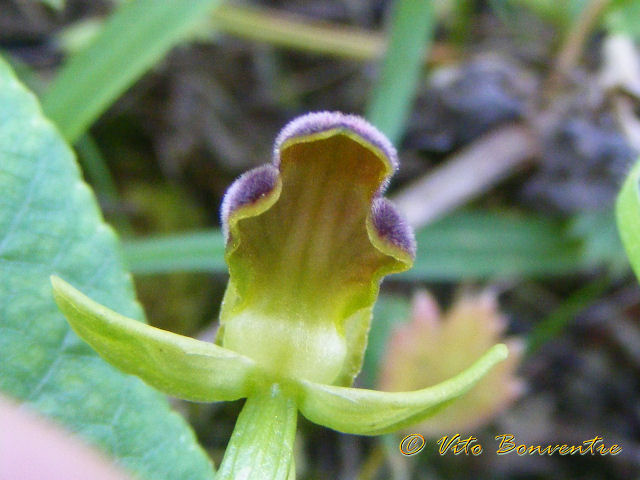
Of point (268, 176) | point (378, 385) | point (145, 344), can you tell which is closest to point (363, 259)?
point (268, 176)

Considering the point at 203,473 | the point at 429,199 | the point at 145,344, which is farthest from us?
the point at 429,199

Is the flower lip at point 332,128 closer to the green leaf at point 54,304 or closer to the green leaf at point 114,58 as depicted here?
the green leaf at point 54,304

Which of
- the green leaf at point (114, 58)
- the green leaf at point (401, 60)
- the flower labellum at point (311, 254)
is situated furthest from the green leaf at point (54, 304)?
the green leaf at point (401, 60)

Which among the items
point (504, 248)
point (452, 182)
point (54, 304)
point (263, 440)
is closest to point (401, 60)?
point (452, 182)

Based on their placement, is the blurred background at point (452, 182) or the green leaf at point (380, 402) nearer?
the green leaf at point (380, 402)

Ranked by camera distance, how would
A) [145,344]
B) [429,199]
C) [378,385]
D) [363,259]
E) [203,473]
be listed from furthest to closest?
[429,199] < [378,385] < [203,473] < [363,259] < [145,344]

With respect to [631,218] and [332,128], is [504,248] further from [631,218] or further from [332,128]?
[332,128]

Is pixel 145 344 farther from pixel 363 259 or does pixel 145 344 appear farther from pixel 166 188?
pixel 166 188
